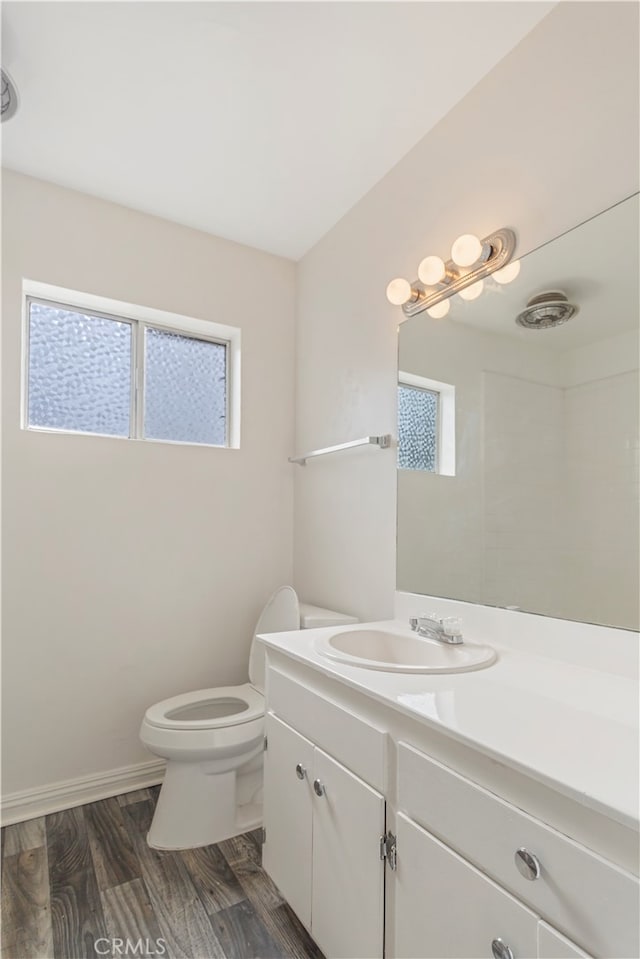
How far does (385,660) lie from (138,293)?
1.80 meters

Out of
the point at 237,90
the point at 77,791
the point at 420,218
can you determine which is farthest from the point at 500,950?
the point at 237,90

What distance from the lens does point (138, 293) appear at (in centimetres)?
219

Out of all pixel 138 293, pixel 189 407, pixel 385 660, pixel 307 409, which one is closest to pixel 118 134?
pixel 138 293

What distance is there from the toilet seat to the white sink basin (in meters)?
0.54

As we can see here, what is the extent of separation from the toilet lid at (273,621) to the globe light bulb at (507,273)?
138cm

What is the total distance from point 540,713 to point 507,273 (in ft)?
3.75

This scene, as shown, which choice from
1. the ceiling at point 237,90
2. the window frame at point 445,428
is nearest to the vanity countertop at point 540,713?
the window frame at point 445,428

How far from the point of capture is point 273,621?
2.19 meters

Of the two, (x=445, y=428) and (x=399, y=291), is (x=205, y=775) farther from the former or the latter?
(x=399, y=291)

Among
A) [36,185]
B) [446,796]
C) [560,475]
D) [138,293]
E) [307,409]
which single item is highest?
[36,185]

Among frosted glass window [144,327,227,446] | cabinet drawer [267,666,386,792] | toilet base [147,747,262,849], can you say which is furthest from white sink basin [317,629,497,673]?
frosted glass window [144,327,227,446]

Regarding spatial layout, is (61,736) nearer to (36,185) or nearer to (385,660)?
(385,660)

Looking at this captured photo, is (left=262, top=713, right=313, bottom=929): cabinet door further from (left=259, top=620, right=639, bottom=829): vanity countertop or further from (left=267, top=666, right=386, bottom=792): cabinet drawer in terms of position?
(left=259, top=620, right=639, bottom=829): vanity countertop

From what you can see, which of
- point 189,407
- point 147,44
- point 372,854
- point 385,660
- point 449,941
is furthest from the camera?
point 189,407
